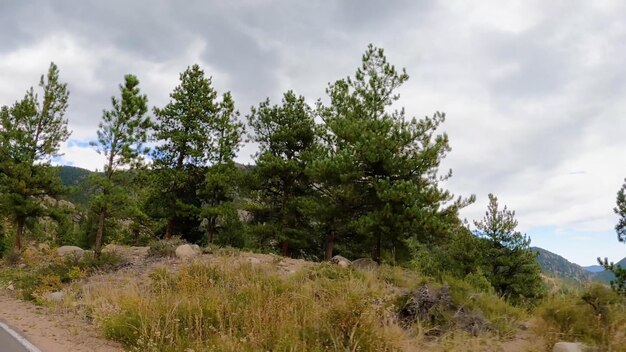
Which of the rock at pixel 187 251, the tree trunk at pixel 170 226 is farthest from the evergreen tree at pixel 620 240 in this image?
the tree trunk at pixel 170 226

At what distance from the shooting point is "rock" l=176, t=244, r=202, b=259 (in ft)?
54.5

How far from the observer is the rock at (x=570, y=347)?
615 centimetres

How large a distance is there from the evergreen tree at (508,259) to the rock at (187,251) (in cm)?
1798

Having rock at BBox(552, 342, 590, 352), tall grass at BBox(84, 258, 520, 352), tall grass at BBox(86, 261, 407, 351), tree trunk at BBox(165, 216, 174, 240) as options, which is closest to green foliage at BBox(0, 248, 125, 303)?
tall grass at BBox(84, 258, 520, 352)

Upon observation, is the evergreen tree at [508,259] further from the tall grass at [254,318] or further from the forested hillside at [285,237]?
the tall grass at [254,318]

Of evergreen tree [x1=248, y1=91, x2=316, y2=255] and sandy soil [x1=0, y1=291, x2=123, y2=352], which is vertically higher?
evergreen tree [x1=248, y1=91, x2=316, y2=255]

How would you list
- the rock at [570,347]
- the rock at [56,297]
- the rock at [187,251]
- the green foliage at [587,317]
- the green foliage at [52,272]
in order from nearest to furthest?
the rock at [570,347], the green foliage at [587,317], the rock at [56,297], the green foliage at [52,272], the rock at [187,251]

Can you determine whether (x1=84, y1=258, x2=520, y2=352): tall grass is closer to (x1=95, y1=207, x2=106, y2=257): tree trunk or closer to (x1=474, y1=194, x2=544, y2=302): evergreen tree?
(x1=95, y1=207, x2=106, y2=257): tree trunk

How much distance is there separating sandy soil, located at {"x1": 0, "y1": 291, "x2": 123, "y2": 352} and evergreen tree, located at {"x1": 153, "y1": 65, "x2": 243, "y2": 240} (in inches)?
621

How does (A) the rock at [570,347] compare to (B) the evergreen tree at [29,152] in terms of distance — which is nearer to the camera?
(A) the rock at [570,347]

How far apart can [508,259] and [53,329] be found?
24.5m

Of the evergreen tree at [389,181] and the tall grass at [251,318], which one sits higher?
the evergreen tree at [389,181]

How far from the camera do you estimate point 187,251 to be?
55.6 ft

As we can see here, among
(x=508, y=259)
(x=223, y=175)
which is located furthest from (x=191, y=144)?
(x=508, y=259)
